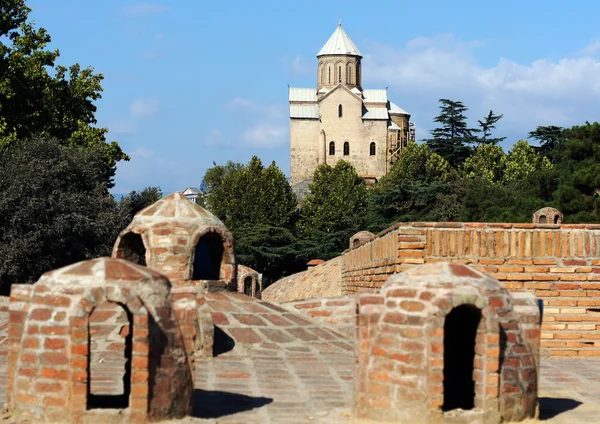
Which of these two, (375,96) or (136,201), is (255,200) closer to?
(136,201)

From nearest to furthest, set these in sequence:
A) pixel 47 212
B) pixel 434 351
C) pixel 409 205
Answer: pixel 434 351 → pixel 47 212 → pixel 409 205

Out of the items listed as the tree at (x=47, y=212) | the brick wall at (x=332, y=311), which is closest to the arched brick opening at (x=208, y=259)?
the brick wall at (x=332, y=311)

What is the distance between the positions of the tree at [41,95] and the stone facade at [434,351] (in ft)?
95.4

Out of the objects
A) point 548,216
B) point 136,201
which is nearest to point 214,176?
point 136,201

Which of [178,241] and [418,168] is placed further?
[418,168]

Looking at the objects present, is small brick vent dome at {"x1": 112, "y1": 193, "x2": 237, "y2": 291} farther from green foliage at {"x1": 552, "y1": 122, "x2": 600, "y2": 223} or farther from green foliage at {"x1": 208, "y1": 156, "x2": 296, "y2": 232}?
green foliage at {"x1": 208, "y1": 156, "x2": 296, "y2": 232}

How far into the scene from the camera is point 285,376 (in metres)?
13.2

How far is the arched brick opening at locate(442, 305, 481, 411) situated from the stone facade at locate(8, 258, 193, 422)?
277 centimetres

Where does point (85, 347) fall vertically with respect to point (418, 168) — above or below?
below

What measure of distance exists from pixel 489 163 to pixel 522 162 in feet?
9.18

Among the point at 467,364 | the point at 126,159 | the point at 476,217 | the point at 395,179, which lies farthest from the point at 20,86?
the point at 395,179

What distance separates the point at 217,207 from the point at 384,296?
56.0 metres

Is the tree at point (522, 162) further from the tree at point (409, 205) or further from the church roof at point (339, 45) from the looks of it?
the church roof at point (339, 45)

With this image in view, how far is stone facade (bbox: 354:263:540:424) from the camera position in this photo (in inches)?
391
